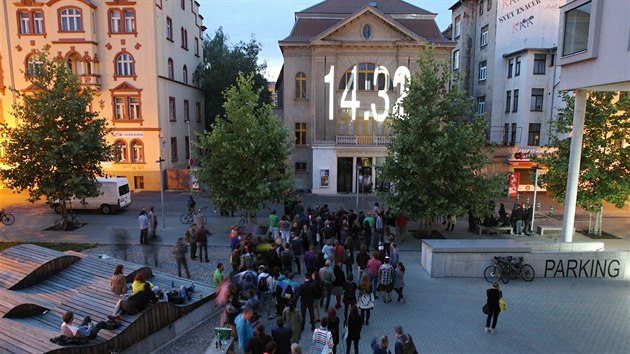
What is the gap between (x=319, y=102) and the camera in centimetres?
3256

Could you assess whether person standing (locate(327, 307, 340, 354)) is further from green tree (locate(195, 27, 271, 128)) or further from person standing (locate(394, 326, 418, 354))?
green tree (locate(195, 27, 271, 128))

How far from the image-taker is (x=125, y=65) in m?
32.1

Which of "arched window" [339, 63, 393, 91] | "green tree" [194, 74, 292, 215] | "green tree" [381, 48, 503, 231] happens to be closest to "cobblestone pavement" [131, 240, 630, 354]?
"green tree" [381, 48, 503, 231]

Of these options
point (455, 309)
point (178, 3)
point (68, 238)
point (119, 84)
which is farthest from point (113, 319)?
point (178, 3)

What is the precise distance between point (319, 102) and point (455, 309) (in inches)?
903

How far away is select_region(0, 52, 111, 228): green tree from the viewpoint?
66.0 ft

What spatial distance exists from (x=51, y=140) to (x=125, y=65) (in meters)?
13.7

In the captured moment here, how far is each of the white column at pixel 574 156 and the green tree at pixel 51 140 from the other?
2259 centimetres

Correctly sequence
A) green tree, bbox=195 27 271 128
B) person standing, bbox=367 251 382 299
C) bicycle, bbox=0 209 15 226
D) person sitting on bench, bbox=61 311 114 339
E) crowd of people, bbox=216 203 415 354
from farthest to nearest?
green tree, bbox=195 27 271 128, bicycle, bbox=0 209 15 226, person standing, bbox=367 251 382 299, person sitting on bench, bbox=61 311 114 339, crowd of people, bbox=216 203 415 354

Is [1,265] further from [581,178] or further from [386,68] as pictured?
[386,68]

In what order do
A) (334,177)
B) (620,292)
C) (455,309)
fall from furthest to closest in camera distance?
(334,177) → (620,292) → (455,309)

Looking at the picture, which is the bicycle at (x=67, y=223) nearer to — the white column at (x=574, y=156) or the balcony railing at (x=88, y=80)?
the balcony railing at (x=88, y=80)

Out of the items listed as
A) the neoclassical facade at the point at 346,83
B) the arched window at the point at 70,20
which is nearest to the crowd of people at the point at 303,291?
the neoclassical facade at the point at 346,83

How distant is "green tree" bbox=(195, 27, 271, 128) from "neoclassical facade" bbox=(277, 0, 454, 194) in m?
8.33
